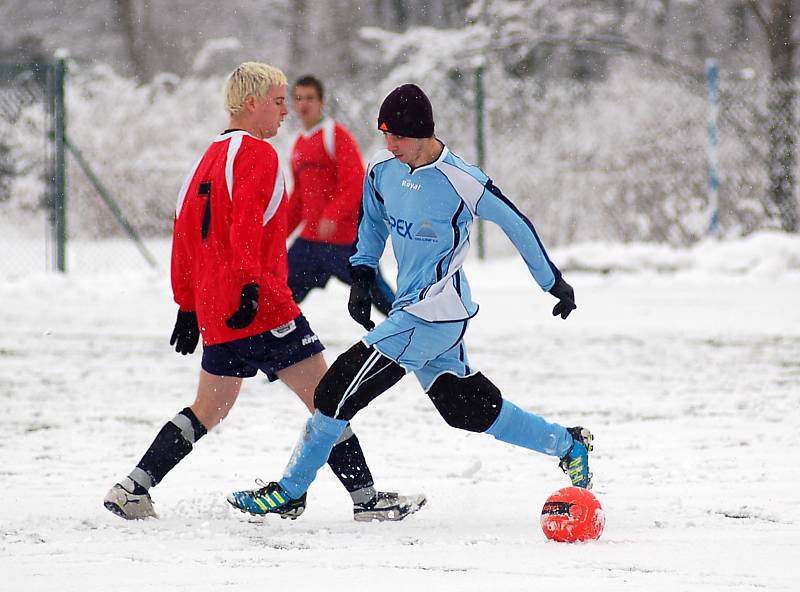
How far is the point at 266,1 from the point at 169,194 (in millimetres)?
20965

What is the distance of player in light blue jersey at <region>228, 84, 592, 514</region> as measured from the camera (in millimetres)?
4711

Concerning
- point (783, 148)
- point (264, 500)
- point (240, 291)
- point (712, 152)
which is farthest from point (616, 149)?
point (264, 500)

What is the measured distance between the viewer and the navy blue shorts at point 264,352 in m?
4.89

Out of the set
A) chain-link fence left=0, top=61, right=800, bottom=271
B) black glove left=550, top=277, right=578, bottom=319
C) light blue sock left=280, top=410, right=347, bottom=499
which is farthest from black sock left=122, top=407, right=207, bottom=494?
chain-link fence left=0, top=61, right=800, bottom=271

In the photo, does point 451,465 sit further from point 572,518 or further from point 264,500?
point 572,518

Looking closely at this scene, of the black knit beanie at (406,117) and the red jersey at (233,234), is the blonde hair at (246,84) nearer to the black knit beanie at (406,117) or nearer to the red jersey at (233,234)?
the red jersey at (233,234)

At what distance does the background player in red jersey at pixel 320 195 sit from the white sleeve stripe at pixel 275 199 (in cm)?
376

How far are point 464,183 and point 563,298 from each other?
1.79ft

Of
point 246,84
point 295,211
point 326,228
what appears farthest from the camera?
point 295,211

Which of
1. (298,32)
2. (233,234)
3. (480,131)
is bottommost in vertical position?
(233,234)

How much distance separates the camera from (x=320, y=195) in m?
8.87

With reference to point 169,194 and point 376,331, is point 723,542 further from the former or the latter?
point 169,194

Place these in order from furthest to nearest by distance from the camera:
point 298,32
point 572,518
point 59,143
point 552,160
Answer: point 298,32, point 552,160, point 59,143, point 572,518

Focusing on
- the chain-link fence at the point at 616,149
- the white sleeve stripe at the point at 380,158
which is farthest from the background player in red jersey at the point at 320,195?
the chain-link fence at the point at 616,149
